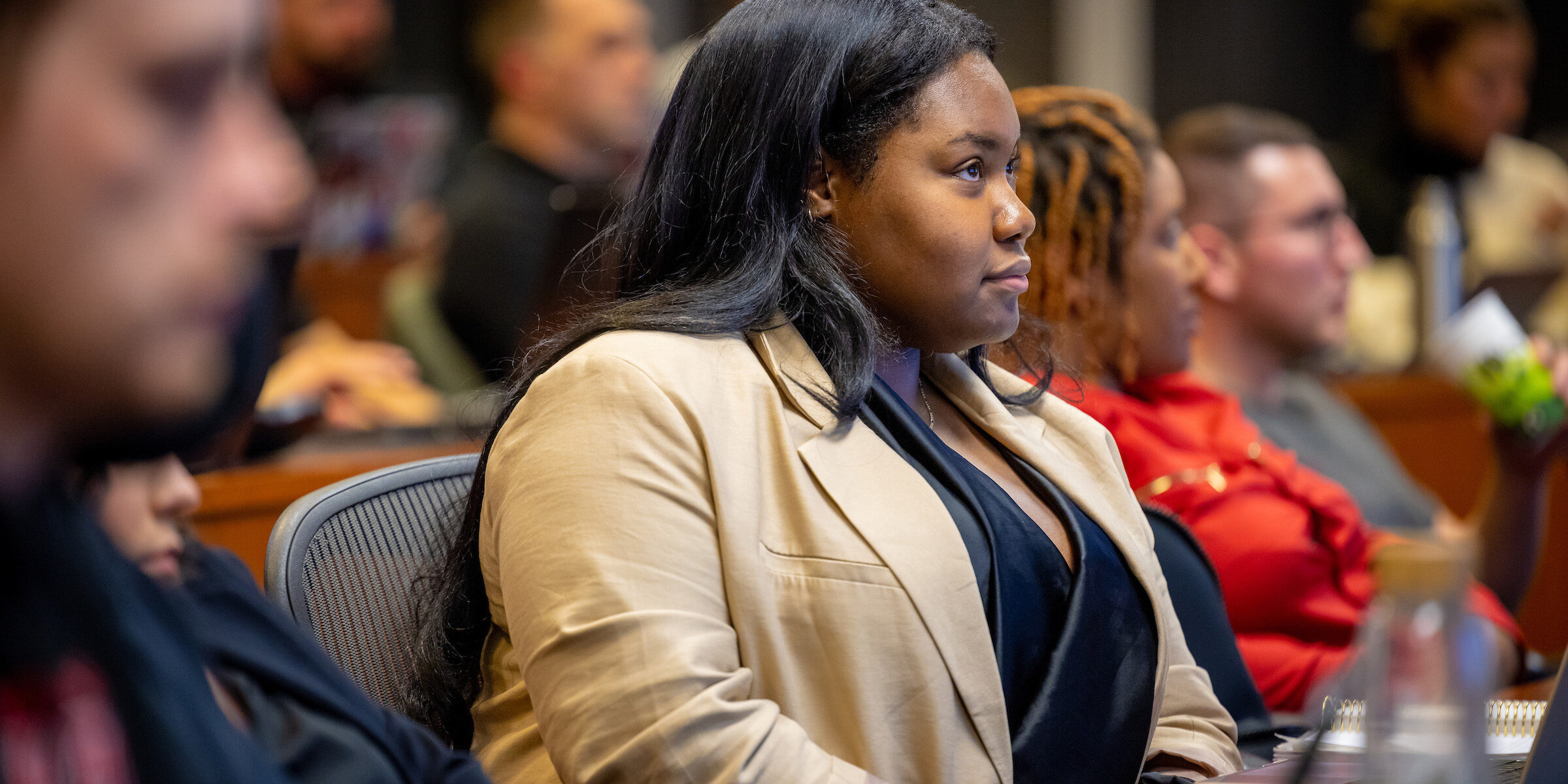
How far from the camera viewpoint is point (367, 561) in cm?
139

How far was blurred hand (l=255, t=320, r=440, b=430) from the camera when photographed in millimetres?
2984

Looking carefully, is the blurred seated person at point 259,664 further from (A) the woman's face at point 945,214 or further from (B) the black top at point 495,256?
(B) the black top at point 495,256

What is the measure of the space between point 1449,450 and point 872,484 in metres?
2.65

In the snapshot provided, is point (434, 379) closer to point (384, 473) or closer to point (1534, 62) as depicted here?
point (384, 473)

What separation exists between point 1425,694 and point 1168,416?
126cm

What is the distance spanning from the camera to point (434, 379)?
141 inches

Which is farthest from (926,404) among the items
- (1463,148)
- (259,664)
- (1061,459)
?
(1463,148)

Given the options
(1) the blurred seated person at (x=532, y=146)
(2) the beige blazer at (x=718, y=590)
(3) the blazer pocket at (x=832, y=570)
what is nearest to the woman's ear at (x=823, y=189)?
(2) the beige blazer at (x=718, y=590)

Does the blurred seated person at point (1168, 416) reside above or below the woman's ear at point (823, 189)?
below

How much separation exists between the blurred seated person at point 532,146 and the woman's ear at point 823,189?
6.47 ft

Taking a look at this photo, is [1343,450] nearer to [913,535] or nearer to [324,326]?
[913,535]

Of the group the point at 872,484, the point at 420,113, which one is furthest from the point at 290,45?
the point at 872,484

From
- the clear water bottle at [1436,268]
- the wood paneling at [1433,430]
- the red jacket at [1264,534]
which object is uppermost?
the red jacket at [1264,534]

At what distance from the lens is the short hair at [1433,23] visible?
4148mm
